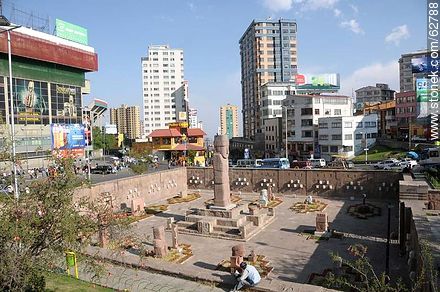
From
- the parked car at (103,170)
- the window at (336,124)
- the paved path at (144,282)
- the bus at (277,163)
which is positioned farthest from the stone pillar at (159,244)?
the window at (336,124)

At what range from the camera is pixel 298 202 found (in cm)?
2775

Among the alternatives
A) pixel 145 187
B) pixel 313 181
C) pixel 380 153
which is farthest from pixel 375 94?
pixel 145 187

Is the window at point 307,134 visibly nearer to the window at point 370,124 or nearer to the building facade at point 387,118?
the window at point 370,124

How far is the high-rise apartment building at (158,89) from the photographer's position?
12256 centimetres

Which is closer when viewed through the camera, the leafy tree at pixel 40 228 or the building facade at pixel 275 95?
the leafy tree at pixel 40 228

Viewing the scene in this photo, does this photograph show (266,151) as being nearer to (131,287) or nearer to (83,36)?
(83,36)

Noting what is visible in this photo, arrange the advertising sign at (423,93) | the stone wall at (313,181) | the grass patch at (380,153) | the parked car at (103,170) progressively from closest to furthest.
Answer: the stone wall at (313,181)
the parked car at (103,170)
the grass patch at (380,153)
the advertising sign at (423,93)

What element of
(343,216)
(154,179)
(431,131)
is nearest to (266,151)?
(431,131)

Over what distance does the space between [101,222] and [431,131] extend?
177 feet

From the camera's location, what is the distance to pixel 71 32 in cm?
5828

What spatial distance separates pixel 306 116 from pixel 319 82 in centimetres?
2196

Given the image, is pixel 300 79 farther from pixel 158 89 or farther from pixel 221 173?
pixel 221 173

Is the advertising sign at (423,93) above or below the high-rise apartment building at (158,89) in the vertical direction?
below

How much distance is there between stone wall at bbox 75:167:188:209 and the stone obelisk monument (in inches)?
275
